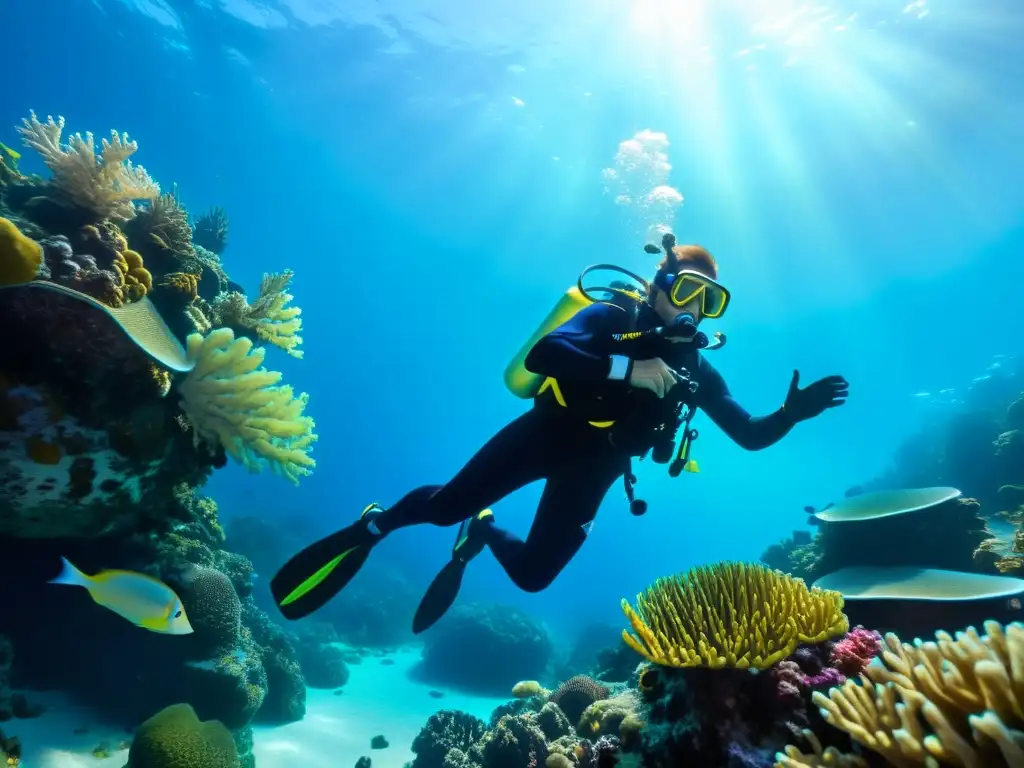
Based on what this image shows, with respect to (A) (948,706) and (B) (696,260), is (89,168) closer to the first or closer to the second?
(B) (696,260)

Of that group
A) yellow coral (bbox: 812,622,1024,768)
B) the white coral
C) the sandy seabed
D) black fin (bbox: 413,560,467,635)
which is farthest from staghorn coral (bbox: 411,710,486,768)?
the white coral

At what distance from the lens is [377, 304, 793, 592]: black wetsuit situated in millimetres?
3932

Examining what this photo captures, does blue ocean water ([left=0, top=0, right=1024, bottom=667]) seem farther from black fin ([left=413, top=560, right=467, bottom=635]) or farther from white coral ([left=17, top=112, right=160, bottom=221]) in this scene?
black fin ([left=413, top=560, right=467, bottom=635])

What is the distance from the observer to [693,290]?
4.07 metres

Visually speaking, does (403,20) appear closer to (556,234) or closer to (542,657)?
(556,234)

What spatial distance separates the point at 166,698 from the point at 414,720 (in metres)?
6.94

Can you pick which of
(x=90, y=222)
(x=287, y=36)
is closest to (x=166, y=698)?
(x=90, y=222)

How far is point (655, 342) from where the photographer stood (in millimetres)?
3686

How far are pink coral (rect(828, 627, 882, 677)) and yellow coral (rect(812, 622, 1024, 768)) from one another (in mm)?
898

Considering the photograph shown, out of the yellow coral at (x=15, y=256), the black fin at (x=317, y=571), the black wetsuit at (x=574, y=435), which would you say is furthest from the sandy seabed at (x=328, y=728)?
the yellow coral at (x=15, y=256)

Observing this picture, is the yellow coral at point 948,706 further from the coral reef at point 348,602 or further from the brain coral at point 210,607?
the coral reef at point 348,602

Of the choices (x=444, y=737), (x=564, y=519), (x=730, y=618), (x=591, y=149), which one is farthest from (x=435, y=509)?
(x=591, y=149)

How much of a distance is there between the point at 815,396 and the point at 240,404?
514 centimetres

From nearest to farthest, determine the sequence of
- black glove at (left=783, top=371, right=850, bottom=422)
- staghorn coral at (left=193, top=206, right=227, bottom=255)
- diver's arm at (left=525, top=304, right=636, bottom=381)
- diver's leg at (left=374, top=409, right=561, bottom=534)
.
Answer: diver's arm at (left=525, top=304, right=636, bottom=381), black glove at (left=783, top=371, right=850, bottom=422), diver's leg at (left=374, top=409, right=561, bottom=534), staghorn coral at (left=193, top=206, right=227, bottom=255)
